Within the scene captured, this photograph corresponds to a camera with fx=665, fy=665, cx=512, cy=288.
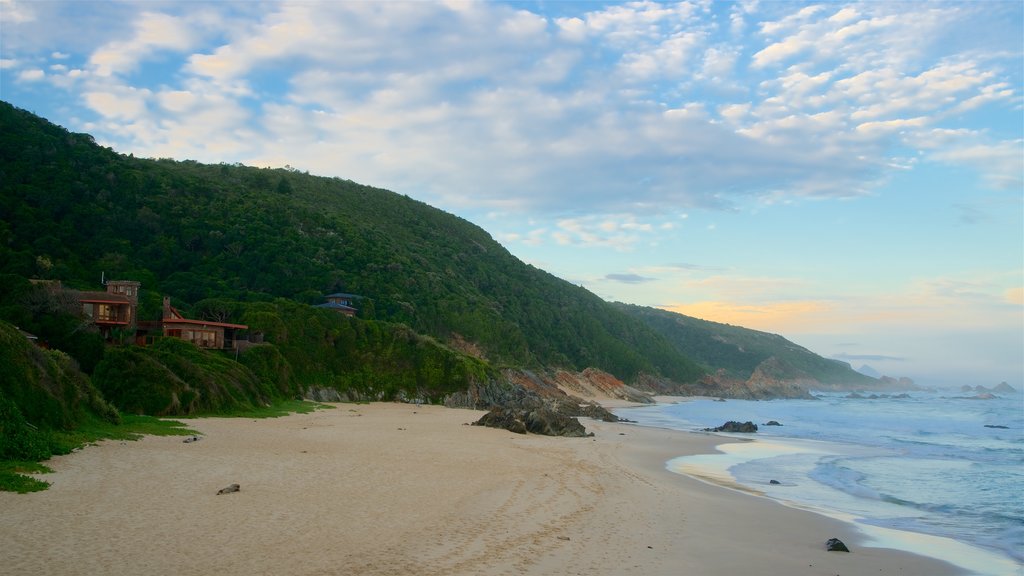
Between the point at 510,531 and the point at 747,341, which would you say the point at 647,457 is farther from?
the point at 747,341

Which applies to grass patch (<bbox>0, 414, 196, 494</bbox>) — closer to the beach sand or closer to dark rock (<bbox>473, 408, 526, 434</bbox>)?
the beach sand

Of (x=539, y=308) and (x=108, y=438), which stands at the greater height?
(x=539, y=308)

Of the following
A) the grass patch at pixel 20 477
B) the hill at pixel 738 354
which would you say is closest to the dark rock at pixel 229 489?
the grass patch at pixel 20 477

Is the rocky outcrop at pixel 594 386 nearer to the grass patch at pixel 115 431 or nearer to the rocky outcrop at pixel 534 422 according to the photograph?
the rocky outcrop at pixel 534 422

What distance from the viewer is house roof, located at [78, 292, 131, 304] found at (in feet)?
126

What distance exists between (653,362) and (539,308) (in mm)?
26905

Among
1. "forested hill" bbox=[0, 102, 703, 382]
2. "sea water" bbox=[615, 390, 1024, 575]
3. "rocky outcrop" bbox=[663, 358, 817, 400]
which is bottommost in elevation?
"rocky outcrop" bbox=[663, 358, 817, 400]

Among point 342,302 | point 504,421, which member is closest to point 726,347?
point 342,302

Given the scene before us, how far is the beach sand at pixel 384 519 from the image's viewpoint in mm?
8586

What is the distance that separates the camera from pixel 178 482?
12.6m

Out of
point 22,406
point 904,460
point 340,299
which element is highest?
point 340,299

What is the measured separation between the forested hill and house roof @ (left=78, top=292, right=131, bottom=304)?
435 cm

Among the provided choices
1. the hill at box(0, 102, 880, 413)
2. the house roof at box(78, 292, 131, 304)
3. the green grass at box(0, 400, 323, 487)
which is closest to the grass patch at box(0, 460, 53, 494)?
the green grass at box(0, 400, 323, 487)

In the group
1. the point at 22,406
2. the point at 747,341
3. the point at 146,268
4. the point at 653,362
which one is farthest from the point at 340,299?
the point at 747,341
